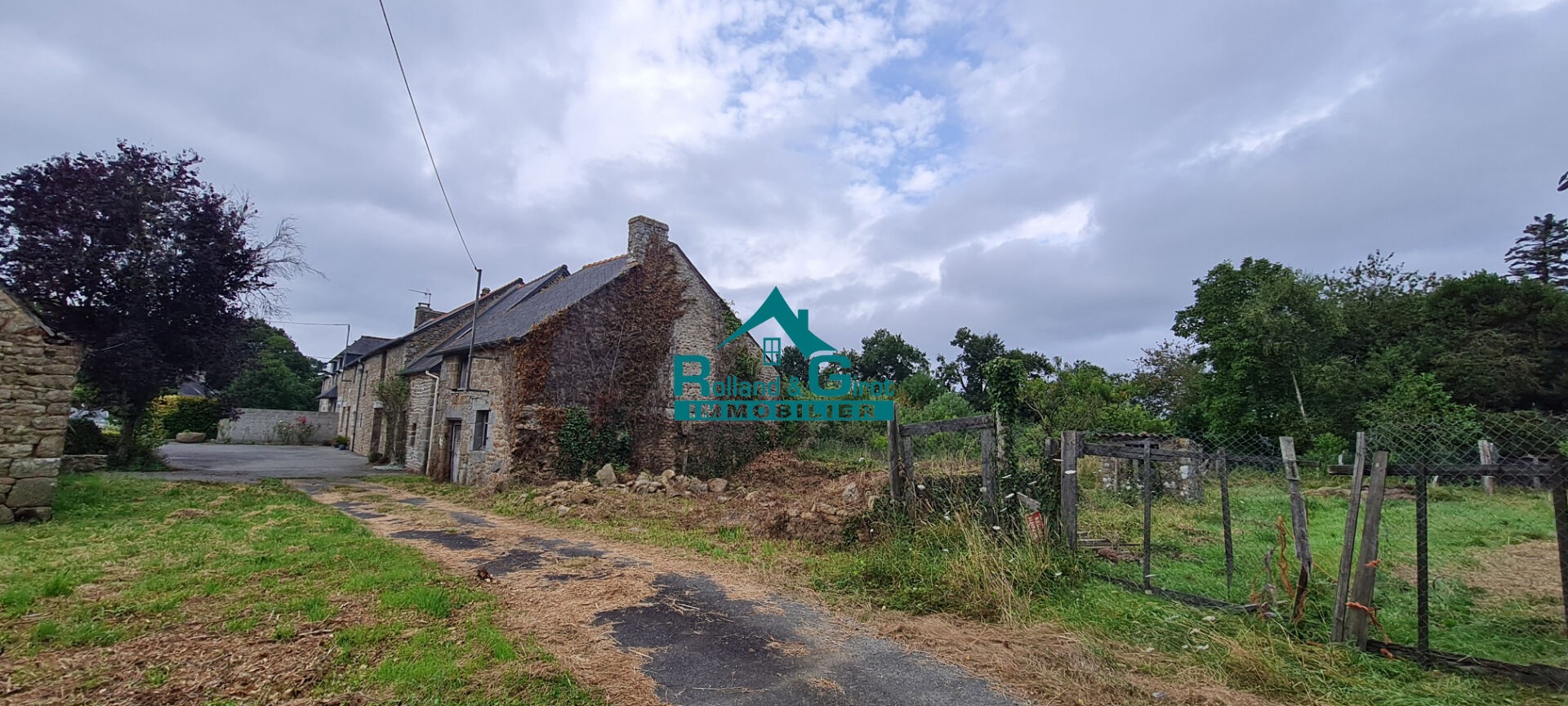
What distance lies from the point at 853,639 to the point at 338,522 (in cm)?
773

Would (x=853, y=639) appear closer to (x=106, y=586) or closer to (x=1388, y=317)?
(x=106, y=586)

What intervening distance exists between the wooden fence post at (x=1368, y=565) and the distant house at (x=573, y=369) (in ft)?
41.3

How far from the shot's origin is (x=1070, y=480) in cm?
596

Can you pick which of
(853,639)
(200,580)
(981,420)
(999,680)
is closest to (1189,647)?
(999,680)

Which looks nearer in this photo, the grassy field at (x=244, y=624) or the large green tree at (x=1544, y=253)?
the grassy field at (x=244, y=624)

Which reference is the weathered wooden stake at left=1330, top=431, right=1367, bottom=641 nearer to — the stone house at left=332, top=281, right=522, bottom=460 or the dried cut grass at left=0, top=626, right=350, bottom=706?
the dried cut grass at left=0, top=626, right=350, bottom=706

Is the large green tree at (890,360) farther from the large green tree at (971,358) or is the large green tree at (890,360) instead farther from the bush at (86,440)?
the bush at (86,440)

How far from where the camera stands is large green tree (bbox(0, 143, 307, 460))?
12.4 metres

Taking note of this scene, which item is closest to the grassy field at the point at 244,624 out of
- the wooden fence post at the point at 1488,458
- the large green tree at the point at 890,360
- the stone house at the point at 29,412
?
the stone house at the point at 29,412

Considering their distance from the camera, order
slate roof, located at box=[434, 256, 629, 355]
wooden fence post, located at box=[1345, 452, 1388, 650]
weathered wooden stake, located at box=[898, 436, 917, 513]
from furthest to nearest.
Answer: slate roof, located at box=[434, 256, 629, 355] → weathered wooden stake, located at box=[898, 436, 917, 513] → wooden fence post, located at box=[1345, 452, 1388, 650]

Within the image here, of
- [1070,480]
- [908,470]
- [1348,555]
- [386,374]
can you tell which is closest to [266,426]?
[386,374]

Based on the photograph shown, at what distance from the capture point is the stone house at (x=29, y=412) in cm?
780

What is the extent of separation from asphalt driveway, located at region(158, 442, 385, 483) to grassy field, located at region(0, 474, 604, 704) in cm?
765

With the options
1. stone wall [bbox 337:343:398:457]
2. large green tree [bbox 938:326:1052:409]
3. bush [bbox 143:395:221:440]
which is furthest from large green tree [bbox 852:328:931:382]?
bush [bbox 143:395:221:440]
